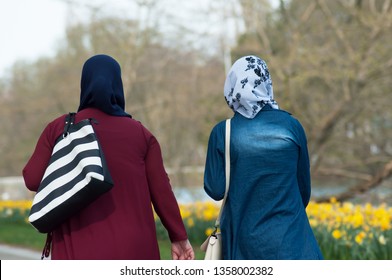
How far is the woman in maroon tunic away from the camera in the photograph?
326 centimetres

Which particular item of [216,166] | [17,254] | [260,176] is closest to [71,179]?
[216,166]

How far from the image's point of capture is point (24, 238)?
37.1 feet

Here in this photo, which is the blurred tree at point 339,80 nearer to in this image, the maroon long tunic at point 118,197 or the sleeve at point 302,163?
the sleeve at point 302,163

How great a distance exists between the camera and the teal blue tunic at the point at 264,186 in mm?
3293

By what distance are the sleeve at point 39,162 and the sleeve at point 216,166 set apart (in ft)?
2.37

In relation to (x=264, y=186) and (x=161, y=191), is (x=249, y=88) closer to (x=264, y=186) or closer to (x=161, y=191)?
(x=264, y=186)

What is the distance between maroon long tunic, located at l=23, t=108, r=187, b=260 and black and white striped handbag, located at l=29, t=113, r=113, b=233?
0.26ft

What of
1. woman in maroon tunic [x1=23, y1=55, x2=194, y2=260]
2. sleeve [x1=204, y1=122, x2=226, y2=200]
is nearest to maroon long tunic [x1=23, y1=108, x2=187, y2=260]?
woman in maroon tunic [x1=23, y1=55, x2=194, y2=260]

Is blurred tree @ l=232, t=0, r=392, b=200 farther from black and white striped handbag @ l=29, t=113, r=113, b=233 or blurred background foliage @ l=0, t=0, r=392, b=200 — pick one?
black and white striped handbag @ l=29, t=113, r=113, b=233

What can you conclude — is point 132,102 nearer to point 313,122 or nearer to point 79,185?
point 313,122

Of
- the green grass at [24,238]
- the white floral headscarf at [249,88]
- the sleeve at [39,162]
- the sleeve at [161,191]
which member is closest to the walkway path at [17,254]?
the green grass at [24,238]

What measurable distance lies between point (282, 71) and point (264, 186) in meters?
8.63

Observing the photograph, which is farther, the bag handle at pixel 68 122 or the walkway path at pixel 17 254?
the walkway path at pixel 17 254
